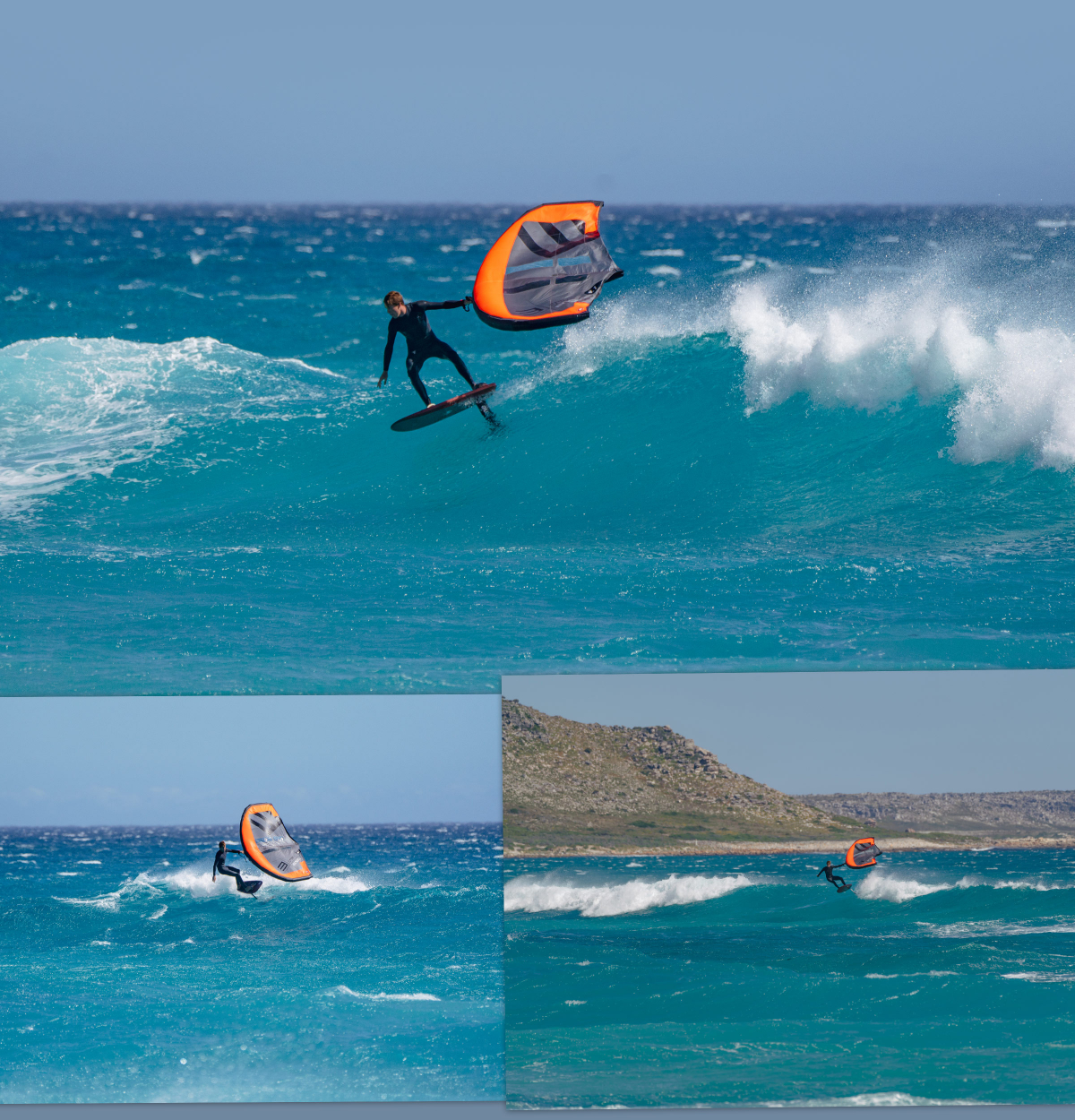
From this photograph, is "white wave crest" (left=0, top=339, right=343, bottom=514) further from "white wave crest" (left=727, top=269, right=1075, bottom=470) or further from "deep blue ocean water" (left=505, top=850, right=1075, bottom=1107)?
"deep blue ocean water" (left=505, top=850, right=1075, bottom=1107)

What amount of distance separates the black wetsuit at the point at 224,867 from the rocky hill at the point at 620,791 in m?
1.47

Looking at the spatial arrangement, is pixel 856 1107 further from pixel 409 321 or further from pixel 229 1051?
pixel 409 321

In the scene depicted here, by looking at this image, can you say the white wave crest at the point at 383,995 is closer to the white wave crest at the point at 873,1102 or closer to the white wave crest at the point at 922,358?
the white wave crest at the point at 873,1102

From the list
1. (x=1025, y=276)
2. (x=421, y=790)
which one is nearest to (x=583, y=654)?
(x=421, y=790)

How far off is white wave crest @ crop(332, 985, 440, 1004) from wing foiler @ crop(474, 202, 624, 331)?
3771mm

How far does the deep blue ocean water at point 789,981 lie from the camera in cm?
561

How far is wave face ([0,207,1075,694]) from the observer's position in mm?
7301

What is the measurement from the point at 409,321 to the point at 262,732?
2.76m

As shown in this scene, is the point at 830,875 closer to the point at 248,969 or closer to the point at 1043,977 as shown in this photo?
the point at 1043,977

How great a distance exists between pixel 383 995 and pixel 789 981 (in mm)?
2084

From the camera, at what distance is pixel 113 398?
10164 mm

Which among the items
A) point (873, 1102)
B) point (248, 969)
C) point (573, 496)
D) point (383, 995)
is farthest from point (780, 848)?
point (573, 496)

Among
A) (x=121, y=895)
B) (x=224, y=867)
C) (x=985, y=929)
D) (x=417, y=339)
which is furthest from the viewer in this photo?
(x=417, y=339)

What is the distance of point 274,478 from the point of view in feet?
29.7
